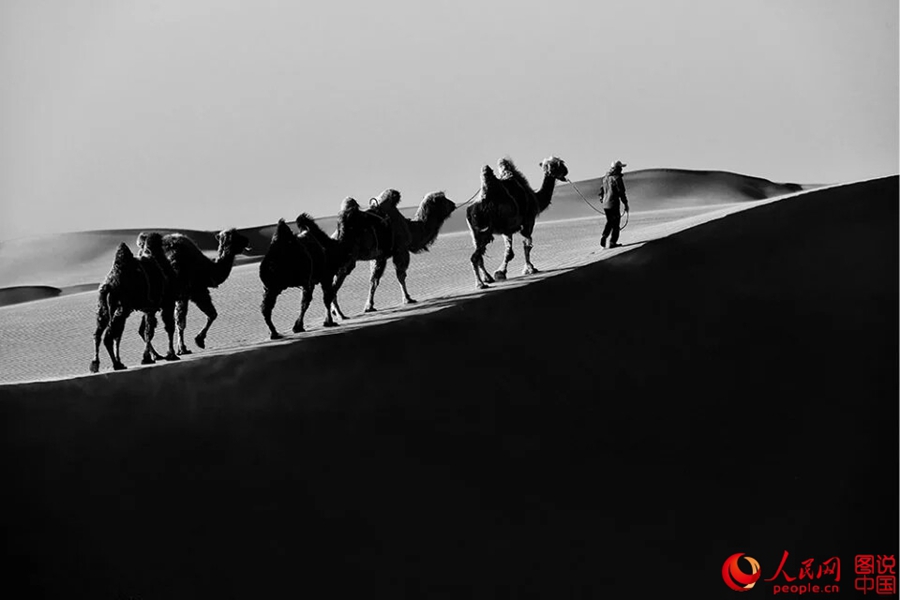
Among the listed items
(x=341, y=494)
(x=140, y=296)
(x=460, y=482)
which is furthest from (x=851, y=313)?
(x=140, y=296)

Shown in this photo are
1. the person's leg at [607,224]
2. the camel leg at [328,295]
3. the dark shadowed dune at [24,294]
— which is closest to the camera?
the camel leg at [328,295]

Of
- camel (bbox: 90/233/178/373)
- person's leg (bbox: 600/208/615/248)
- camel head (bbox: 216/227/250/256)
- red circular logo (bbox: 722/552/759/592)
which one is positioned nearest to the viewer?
red circular logo (bbox: 722/552/759/592)

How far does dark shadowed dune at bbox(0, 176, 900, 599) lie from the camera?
14617 mm

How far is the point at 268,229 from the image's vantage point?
59094 millimetres

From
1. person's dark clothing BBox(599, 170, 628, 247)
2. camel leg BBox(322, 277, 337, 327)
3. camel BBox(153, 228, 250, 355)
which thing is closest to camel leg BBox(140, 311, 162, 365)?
camel BBox(153, 228, 250, 355)

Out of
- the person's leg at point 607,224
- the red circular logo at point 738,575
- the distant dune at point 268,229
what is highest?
the distant dune at point 268,229

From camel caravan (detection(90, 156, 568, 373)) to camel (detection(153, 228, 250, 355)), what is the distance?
0.04 ft

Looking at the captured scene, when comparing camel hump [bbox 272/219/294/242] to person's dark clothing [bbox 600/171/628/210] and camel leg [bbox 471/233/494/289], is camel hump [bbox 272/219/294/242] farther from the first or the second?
person's dark clothing [bbox 600/171/628/210]

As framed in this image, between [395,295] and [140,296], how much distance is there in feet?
30.9

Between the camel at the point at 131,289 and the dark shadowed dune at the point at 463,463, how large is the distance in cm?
57

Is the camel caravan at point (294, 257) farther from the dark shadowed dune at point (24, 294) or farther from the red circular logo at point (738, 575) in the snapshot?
the dark shadowed dune at point (24, 294)

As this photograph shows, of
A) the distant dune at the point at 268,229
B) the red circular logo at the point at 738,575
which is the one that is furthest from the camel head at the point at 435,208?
the distant dune at the point at 268,229

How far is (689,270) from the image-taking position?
19.6 meters

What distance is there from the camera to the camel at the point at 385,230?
17.9 metres
